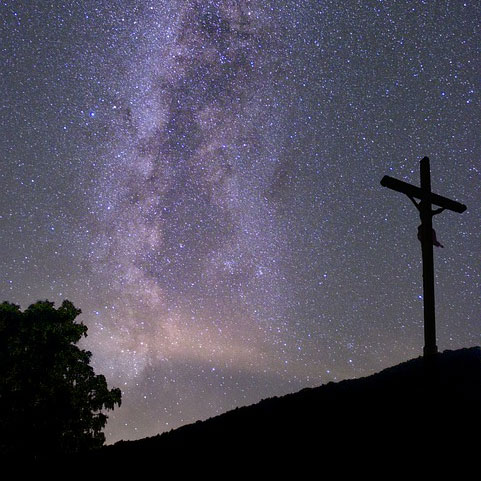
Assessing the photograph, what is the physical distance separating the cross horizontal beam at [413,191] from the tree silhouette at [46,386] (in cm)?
1410

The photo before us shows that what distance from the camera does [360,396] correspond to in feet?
25.7

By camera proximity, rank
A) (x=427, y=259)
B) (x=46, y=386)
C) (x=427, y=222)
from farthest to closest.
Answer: (x=46, y=386) → (x=427, y=222) → (x=427, y=259)

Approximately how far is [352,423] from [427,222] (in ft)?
11.9

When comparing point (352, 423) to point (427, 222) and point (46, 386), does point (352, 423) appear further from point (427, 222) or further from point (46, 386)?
point (46, 386)

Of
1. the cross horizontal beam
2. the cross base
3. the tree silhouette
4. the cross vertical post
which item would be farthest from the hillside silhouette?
the tree silhouette

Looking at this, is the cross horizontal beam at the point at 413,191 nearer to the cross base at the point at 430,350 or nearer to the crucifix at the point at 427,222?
the crucifix at the point at 427,222

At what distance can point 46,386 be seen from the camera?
15.8m

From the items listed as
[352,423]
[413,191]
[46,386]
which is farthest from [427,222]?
[46,386]

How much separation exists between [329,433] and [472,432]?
2.08 meters

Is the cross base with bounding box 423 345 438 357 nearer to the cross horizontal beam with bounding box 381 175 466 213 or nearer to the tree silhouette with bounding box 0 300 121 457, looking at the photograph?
the cross horizontal beam with bounding box 381 175 466 213

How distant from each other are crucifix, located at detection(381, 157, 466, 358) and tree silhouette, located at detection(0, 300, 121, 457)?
13.8m

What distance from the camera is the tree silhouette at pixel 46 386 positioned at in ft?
49.7

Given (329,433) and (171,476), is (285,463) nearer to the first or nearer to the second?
(329,433)

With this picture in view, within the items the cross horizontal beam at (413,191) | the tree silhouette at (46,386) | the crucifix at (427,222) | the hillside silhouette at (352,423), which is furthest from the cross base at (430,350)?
the tree silhouette at (46,386)
